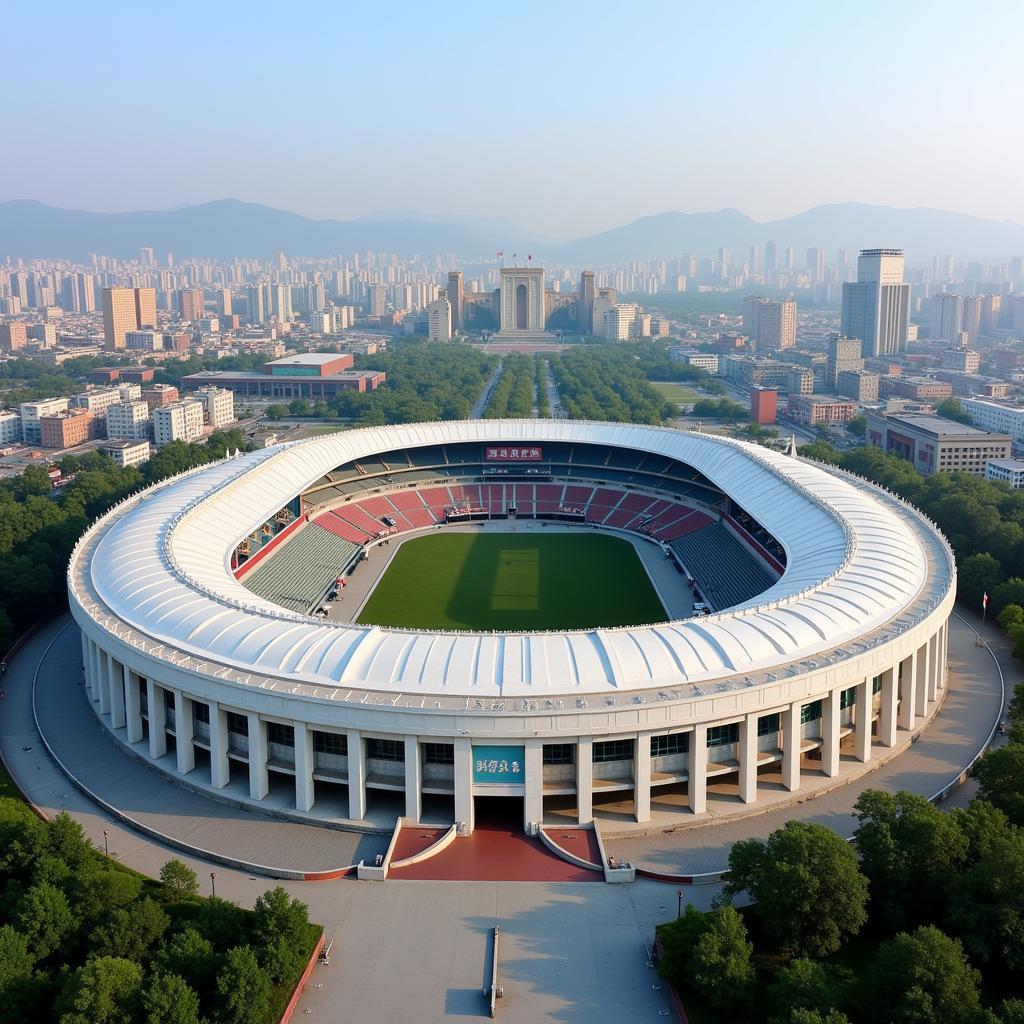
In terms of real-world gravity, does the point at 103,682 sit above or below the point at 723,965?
above

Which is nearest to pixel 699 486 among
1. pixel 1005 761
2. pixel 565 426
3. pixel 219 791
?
pixel 565 426

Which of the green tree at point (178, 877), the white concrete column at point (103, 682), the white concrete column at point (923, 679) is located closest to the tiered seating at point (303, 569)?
the white concrete column at point (103, 682)

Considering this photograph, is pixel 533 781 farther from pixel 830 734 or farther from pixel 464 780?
pixel 830 734

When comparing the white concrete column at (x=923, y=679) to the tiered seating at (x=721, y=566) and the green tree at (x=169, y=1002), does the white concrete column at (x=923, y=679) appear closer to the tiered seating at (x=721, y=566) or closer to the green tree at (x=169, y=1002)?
the tiered seating at (x=721, y=566)

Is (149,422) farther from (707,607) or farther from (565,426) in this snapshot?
(707,607)

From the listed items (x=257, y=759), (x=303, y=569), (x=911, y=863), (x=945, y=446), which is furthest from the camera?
(x=945, y=446)

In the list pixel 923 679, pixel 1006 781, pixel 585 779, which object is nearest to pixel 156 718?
pixel 585 779

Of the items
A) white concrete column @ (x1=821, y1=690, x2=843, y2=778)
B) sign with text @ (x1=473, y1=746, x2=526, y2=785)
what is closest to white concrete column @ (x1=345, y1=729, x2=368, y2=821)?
sign with text @ (x1=473, y1=746, x2=526, y2=785)
